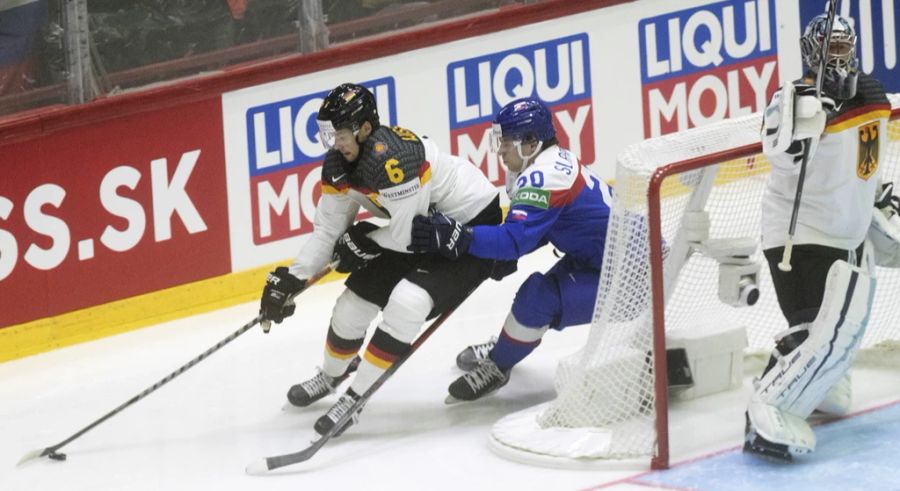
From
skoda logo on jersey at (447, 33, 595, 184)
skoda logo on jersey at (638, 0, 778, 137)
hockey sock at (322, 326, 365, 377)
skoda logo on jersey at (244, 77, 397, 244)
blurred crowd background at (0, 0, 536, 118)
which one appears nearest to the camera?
hockey sock at (322, 326, 365, 377)

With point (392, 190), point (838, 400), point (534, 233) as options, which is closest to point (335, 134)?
point (392, 190)

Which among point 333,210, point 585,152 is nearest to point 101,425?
point 333,210

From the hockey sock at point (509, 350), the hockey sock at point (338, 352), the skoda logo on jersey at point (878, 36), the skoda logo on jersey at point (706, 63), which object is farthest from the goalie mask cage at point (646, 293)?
the skoda logo on jersey at point (878, 36)

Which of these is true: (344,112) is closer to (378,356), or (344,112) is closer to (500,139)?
(500,139)

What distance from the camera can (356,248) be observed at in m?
5.01

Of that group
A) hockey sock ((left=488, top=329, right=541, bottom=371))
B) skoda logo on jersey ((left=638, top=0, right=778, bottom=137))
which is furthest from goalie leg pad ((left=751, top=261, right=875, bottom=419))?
skoda logo on jersey ((left=638, top=0, right=778, bottom=137))

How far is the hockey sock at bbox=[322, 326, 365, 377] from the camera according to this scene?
511cm

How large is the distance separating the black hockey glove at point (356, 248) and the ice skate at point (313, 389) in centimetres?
39

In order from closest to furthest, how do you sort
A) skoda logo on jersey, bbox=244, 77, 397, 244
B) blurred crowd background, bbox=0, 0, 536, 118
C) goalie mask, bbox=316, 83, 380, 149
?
goalie mask, bbox=316, 83, 380, 149
blurred crowd background, bbox=0, 0, 536, 118
skoda logo on jersey, bbox=244, 77, 397, 244

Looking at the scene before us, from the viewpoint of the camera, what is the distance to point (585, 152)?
7.07 m

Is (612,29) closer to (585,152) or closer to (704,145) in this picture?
(585,152)

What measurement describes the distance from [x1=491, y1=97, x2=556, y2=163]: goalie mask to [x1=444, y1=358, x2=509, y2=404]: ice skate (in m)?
0.67

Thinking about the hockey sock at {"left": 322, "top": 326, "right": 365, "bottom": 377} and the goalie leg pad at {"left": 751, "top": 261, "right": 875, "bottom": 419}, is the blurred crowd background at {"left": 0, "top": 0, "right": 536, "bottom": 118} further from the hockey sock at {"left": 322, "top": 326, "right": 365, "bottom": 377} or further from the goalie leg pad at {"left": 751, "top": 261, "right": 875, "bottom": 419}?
the goalie leg pad at {"left": 751, "top": 261, "right": 875, "bottom": 419}

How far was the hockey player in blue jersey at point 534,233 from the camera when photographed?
188 inches
